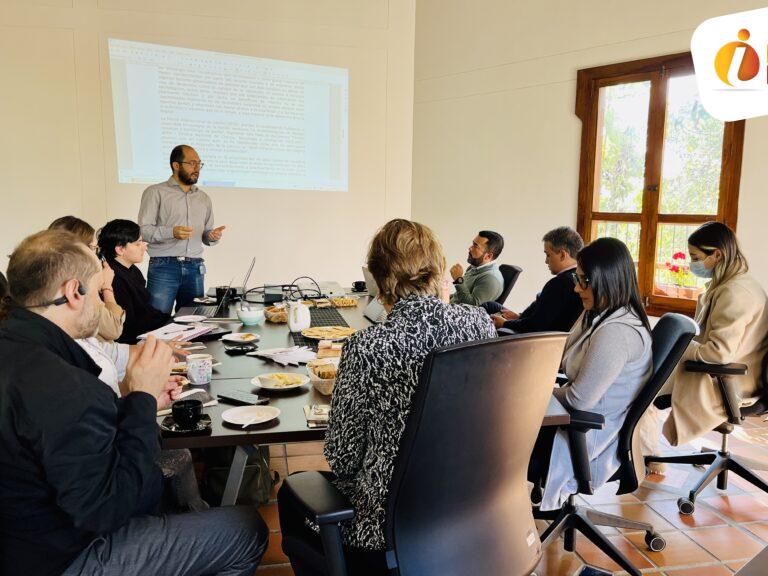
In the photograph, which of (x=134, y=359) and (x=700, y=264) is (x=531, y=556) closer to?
(x=134, y=359)

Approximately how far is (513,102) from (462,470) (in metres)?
5.15

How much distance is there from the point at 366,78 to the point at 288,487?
16.1 feet

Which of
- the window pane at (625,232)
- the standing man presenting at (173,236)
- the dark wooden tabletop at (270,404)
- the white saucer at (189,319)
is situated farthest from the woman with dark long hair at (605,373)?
the window pane at (625,232)

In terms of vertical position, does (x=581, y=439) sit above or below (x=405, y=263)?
below

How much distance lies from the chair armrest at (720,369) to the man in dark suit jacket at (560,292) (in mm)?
639

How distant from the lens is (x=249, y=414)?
1.50 m

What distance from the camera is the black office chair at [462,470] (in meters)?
1.03

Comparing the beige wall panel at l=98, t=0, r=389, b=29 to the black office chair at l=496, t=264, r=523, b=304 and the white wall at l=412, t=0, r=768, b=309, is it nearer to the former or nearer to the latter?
the white wall at l=412, t=0, r=768, b=309

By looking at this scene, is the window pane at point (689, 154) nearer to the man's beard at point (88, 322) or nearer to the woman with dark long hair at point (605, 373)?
the woman with dark long hair at point (605, 373)

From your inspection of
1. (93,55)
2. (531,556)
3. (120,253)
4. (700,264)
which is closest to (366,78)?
(93,55)

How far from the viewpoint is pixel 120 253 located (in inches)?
113

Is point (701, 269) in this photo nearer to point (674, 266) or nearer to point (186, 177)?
point (674, 266)

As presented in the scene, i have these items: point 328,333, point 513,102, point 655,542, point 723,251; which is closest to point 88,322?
point 328,333

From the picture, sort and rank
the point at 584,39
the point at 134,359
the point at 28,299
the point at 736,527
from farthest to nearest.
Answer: the point at 584,39 < the point at 736,527 < the point at 134,359 < the point at 28,299
